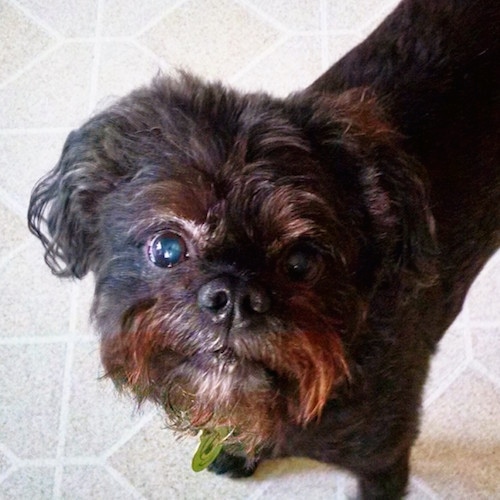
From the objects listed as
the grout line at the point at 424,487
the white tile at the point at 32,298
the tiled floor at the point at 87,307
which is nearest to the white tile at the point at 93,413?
the tiled floor at the point at 87,307

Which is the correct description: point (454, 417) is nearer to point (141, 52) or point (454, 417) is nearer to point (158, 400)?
point (158, 400)

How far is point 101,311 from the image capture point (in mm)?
1120

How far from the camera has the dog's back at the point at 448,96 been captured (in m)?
1.35

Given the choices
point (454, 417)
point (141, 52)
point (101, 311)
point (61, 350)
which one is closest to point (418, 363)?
point (454, 417)

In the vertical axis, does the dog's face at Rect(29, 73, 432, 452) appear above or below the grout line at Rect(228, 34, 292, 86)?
above

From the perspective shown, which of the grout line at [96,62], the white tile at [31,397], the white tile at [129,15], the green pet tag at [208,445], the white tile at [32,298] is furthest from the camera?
the white tile at [129,15]

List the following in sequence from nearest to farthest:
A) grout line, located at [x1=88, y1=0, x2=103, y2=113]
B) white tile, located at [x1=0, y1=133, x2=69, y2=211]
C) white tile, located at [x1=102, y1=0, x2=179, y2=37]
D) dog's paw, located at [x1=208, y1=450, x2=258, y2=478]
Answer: dog's paw, located at [x1=208, y1=450, x2=258, y2=478] < white tile, located at [x1=0, y1=133, x2=69, y2=211] < grout line, located at [x1=88, y1=0, x2=103, y2=113] < white tile, located at [x1=102, y1=0, x2=179, y2=37]

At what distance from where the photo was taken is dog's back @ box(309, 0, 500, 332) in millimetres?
1347

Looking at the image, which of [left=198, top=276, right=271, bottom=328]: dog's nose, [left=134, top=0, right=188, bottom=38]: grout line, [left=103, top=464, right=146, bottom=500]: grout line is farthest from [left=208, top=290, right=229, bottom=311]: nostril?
[left=134, top=0, right=188, bottom=38]: grout line

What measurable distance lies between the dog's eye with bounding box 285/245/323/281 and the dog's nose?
8cm

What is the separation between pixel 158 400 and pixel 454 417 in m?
0.83

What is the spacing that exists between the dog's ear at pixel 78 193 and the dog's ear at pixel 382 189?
0.30 meters

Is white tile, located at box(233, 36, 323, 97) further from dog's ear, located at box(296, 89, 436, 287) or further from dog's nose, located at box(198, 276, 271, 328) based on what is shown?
dog's nose, located at box(198, 276, 271, 328)

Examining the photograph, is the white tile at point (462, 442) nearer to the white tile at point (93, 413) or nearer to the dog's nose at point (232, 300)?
the white tile at point (93, 413)
